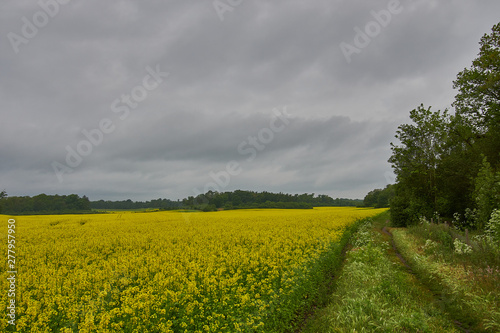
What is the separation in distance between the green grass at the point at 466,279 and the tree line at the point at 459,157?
27.6ft

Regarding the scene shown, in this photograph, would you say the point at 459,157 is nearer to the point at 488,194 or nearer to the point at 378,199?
the point at 488,194

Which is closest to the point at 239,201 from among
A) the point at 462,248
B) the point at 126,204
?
the point at 126,204

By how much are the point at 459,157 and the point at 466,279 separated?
982 inches

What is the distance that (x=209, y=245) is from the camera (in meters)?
12.8

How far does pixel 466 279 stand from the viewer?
8445 millimetres

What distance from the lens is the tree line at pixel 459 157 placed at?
20953mm

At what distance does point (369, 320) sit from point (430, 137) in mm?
33215

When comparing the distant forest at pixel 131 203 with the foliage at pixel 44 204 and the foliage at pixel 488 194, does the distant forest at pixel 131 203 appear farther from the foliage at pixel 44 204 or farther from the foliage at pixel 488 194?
the foliage at pixel 488 194

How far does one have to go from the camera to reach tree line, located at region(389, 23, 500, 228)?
20953 millimetres

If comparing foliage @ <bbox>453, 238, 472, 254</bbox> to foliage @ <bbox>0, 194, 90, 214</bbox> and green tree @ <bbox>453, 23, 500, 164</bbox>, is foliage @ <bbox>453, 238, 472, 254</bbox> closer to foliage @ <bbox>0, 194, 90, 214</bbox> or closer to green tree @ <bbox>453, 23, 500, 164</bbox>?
green tree @ <bbox>453, 23, 500, 164</bbox>

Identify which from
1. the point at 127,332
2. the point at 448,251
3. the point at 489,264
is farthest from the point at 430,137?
the point at 127,332

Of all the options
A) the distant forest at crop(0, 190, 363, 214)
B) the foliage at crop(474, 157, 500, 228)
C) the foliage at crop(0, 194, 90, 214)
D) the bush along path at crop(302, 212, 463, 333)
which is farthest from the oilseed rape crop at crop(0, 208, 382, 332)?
the foliage at crop(0, 194, 90, 214)

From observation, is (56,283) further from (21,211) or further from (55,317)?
(21,211)

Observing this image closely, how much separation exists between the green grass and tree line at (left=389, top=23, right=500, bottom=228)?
27.6 ft
